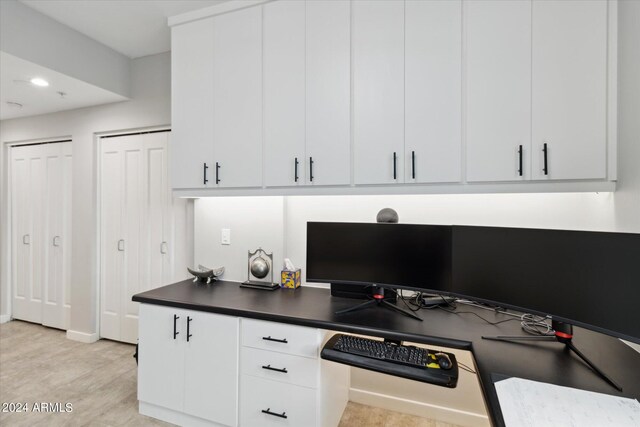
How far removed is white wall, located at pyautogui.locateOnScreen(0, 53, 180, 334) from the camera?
9.55ft

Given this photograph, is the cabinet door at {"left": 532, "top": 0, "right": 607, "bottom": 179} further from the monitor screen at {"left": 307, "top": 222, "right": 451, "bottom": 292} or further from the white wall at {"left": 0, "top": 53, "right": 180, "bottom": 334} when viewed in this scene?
the white wall at {"left": 0, "top": 53, "right": 180, "bottom": 334}

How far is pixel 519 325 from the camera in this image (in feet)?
5.17

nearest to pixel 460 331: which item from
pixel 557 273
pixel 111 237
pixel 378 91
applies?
pixel 557 273

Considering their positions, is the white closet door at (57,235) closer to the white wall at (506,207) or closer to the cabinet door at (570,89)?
the white wall at (506,207)

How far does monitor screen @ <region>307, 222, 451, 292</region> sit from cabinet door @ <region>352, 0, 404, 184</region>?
311 millimetres

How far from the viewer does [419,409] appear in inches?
81.0

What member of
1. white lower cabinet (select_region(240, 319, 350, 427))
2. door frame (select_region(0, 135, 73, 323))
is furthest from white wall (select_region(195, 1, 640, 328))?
door frame (select_region(0, 135, 73, 323))

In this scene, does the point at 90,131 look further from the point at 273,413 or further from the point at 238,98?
the point at 273,413

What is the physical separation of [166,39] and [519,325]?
11.0ft

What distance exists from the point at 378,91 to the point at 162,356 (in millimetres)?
2115

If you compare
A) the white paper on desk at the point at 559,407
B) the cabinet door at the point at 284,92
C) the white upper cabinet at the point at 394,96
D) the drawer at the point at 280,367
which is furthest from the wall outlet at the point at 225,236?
the white paper on desk at the point at 559,407

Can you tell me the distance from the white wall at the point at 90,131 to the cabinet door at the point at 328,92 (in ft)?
5.49

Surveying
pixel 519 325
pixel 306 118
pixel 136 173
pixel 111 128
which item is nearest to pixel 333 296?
pixel 519 325

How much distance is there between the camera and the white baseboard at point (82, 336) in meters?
3.16
